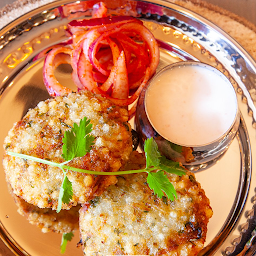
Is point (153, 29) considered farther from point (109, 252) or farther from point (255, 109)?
point (109, 252)

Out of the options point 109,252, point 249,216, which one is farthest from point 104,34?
point 249,216

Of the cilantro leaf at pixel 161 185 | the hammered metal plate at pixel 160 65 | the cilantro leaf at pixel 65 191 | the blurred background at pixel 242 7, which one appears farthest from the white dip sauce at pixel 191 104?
the blurred background at pixel 242 7

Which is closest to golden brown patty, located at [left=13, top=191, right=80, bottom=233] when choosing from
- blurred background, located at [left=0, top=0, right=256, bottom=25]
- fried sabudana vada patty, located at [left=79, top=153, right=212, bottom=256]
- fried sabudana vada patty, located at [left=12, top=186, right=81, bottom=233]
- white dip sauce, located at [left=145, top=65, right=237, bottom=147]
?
fried sabudana vada patty, located at [left=12, top=186, right=81, bottom=233]

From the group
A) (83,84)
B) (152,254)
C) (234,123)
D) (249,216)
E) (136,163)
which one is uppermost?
(83,84)

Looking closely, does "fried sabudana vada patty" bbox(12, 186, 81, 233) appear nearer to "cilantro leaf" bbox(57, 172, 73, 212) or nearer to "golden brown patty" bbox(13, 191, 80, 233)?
"golden brown patty" bbox(13, 191, 80, 233)

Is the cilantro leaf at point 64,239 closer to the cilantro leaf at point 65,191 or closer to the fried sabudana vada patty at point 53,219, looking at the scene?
the fried sabudana vada patty at point 53,219

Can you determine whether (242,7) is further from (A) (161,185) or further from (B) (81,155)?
(B) (81,155)
